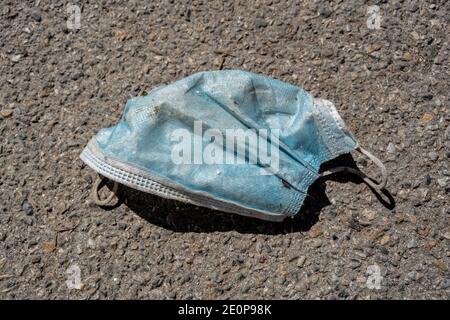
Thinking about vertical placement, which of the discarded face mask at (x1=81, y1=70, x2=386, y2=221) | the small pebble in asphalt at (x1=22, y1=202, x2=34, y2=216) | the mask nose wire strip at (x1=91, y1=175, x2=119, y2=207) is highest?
the discarded face mask at (x1=81, y1=70, x2=386, y2=221)

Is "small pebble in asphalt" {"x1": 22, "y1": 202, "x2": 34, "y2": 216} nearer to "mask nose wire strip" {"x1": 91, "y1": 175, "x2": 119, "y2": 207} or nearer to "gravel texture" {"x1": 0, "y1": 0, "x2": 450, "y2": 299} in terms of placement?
"gravel texture" {"x1": 0, "y1": 0, "x2": 450, "y2": 299}

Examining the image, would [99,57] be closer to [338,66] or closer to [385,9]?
[338,66]

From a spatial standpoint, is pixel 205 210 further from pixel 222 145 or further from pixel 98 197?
pixel 98 197

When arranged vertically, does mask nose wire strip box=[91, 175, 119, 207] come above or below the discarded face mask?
below

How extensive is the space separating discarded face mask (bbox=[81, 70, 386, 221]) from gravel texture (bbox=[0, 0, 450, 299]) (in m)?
0.14

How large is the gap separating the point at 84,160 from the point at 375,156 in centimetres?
120

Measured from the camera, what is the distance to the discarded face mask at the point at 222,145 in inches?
94.7

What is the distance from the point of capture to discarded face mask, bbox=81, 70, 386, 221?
2406 millimetres

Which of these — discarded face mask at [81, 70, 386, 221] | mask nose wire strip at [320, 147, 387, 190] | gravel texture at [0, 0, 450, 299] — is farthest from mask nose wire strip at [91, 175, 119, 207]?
mask nose wire strip at [320, 147, 387, 190]

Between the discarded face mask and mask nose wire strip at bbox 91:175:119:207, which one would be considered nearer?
the discarded face mask

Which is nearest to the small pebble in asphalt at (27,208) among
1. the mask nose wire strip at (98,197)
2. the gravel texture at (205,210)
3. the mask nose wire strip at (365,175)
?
the gravel texture at (205,210)

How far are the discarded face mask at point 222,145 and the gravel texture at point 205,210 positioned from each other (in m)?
0.14

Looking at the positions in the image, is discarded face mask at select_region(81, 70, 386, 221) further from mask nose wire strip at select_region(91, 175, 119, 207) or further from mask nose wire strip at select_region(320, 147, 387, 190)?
mask nose wire strip at select_region(91, 175, 119, 207)

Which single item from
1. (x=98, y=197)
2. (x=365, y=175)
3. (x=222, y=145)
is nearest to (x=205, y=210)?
(x=222, y=145)
